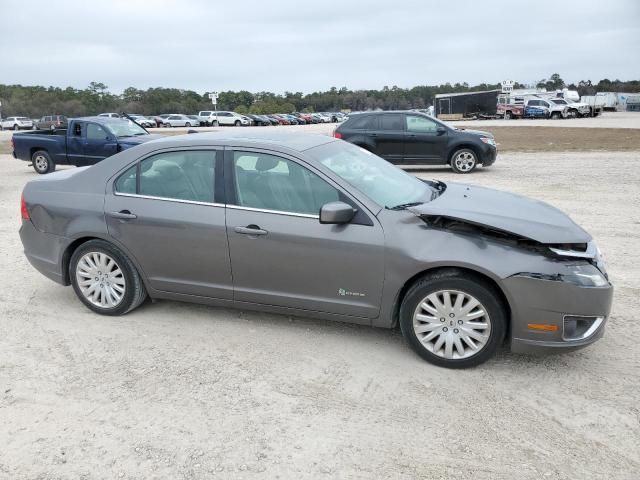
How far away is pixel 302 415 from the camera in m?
3.39

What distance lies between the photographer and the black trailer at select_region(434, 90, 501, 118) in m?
53.9

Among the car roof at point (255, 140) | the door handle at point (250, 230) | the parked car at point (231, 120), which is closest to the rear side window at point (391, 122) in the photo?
the car roof at point (255, 140)

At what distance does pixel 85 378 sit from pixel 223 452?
4.56ft

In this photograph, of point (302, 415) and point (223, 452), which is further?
point (302, 415)

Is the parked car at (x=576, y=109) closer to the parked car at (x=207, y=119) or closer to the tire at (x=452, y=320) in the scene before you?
the parked car at (x=207, y=119)

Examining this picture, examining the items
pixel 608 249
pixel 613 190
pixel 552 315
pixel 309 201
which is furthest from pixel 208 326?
pixel 613 190

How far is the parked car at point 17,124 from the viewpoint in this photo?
59250 millimetres

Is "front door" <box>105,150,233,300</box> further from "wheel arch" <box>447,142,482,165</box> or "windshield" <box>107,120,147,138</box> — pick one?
"wheel arch" <box>447,142,482,165</box>

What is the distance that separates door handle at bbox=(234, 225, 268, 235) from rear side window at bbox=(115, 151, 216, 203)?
381 millimetres

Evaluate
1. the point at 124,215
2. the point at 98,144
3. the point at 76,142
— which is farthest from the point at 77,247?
the point at 76,142

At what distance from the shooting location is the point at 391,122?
47.9 feet

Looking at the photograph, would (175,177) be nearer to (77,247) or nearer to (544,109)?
(77,247)

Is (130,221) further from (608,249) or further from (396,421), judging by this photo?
(608,249)

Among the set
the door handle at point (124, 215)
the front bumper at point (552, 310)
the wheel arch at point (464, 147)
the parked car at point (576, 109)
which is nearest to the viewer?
the front bumper at point (552, 310)
